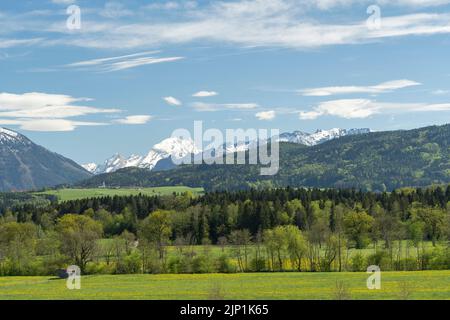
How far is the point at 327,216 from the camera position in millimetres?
180750

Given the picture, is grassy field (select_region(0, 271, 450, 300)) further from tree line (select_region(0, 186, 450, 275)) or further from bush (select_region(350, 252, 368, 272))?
tree line (select_region(0, 186, 450, 275))

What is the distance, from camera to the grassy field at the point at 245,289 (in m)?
61.9

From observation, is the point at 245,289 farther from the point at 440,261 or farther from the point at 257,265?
the point at 440,261

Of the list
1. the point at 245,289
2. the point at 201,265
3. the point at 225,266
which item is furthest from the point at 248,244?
the point at 245,289

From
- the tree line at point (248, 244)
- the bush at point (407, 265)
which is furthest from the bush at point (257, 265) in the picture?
the bush at point (407, 265)

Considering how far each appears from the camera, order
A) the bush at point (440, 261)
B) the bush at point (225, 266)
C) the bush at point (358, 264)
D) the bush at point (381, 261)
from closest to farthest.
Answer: the bush at point (440, 261), the bush at point (381, 261), the bush at point (358, 264), the bush at point (225, 266)

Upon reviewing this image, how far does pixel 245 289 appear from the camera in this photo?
235ft

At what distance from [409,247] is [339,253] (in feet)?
116

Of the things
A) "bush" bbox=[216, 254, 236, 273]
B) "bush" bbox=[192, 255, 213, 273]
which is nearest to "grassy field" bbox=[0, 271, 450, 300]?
"bush" bbox=[192, 255, 213, 273]

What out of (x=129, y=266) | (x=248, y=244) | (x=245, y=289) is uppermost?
(x=248, y=244)

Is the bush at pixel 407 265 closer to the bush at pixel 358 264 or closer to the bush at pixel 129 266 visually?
the bush at pixel 358 264

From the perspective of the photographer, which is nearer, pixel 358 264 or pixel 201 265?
pixel 358 264
